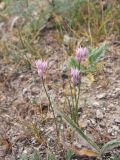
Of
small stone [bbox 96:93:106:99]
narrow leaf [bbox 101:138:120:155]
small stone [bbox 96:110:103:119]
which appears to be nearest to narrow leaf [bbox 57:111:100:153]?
narrow leaf [bbox 101:138:120:155]

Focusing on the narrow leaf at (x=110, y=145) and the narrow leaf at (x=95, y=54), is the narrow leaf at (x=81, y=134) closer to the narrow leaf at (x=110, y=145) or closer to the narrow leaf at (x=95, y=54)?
the narrow leaf at (x=110, y=145)

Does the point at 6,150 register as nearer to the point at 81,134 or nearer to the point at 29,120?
the point at 29,120

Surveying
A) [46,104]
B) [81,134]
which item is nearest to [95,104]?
[46,104]

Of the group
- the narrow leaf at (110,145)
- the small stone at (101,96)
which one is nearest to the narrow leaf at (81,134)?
the narrow leaf at (110,145)

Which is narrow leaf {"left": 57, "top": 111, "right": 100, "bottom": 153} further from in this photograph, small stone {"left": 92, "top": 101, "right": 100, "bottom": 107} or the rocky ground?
A: small stone {"left": 92, "top": 101, "right": 100, "bottom": 107}

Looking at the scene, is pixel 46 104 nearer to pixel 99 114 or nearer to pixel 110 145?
pixel 99 114

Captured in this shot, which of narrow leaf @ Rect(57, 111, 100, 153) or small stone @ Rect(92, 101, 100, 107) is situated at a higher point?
narrow leaf @ Rect(57, 111, 100, 153)

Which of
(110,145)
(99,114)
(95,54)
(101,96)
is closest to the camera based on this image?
(110,145)

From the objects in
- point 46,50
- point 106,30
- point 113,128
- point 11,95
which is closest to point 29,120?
point 11,95

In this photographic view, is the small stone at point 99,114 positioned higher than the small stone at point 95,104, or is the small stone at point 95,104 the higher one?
the small stone at point 95,104
